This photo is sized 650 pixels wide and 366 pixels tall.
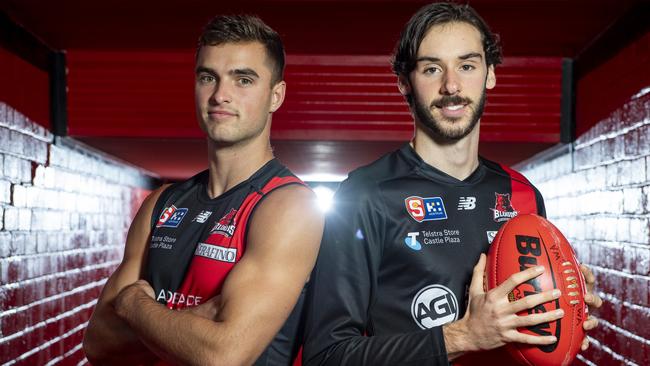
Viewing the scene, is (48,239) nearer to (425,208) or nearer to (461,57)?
(425,208)

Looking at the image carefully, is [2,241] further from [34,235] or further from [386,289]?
[386,289]

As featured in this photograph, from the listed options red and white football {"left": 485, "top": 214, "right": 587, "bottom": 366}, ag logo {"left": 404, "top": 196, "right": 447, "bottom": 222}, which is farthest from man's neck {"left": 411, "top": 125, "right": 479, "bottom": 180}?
red and white football {"left": 485, "top": 214, "right": 587, "bottom": 366}

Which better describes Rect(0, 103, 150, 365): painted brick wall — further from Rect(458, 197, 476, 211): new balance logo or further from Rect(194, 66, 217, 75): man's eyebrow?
Rect(458, 197, 476, 211): new balance logo

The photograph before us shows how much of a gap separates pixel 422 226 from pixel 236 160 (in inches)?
24.4

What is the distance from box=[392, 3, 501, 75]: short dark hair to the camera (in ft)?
6.22

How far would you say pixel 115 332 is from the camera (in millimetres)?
1897

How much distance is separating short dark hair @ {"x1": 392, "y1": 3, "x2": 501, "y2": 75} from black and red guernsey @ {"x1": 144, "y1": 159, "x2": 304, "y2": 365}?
49cm

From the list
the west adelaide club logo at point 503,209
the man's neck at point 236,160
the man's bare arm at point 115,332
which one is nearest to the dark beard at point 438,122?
the west adelaide club logo at point 503,209

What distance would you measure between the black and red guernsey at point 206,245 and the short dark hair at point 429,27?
19.2 inches

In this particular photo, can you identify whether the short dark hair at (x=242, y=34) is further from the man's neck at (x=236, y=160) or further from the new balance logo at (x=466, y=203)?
the new balance logo at (x=466, y=203)

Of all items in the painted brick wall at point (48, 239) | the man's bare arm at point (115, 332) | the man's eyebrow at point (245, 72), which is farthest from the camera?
the painted brick wall at point (48, 239)

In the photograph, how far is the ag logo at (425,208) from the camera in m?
1.82

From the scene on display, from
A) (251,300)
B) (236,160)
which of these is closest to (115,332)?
(251,300)

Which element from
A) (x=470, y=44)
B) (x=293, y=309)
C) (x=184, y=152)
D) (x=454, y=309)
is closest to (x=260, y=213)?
(x=293, y=309)
